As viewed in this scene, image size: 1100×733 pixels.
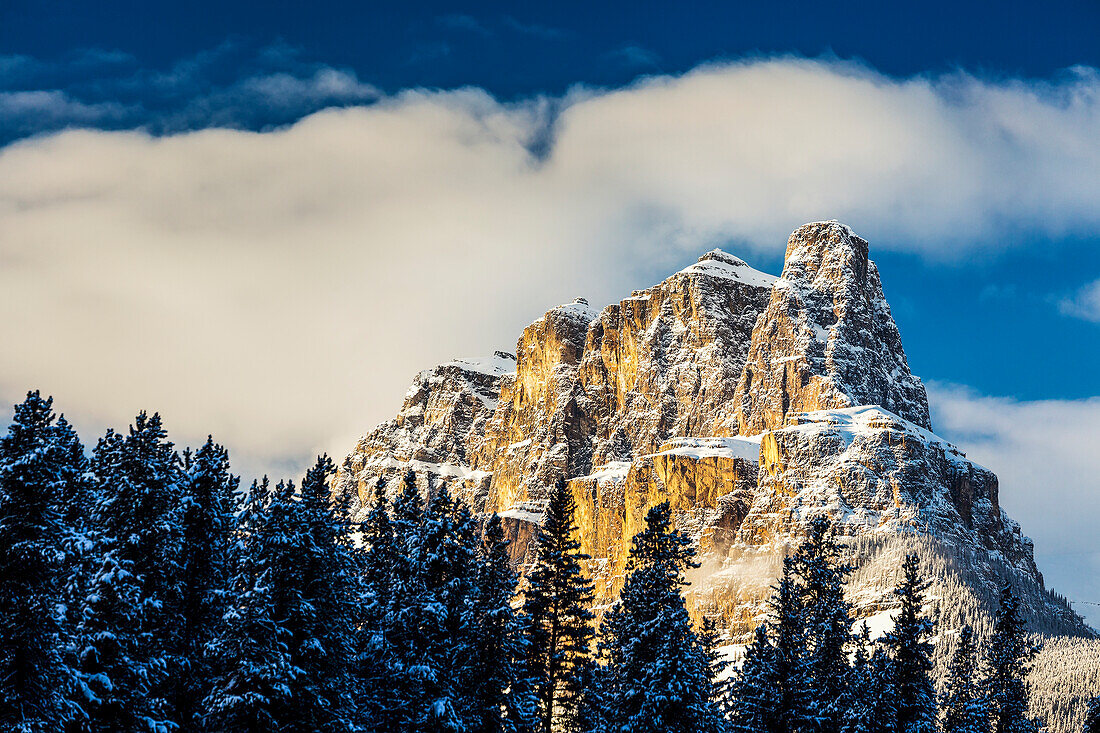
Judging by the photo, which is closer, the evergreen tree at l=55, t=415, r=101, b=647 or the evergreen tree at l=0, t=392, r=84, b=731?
the evergreen tree at l=0, t=392, r=84, b=731

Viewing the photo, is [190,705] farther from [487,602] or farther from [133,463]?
[487,602]

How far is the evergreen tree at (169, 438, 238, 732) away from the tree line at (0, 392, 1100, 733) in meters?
0.09

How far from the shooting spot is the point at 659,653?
52.1 m

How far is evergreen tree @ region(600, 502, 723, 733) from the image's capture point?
5172cm

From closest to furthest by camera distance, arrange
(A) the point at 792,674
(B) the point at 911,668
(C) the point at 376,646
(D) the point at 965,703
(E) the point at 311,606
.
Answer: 1. (E) the point at 311,606
2. (C) the point at 376,646
3. (A) the point at 792,674
4. (B) the point at 911,668
5. (D) the point at 965,703

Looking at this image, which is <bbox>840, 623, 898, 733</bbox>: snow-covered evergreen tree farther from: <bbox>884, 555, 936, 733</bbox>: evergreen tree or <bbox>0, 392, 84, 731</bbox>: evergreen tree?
<bbox>0, 392, 84, 731</bbox>: evergreen tree

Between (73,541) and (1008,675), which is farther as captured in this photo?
(1008,675)

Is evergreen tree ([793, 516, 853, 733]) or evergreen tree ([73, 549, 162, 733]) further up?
evergreen tree ([793, 516, 853, 733])

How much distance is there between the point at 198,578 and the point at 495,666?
538 inches

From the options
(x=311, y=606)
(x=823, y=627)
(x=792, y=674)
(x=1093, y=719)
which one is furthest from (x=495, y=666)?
(x=1093, y=719)

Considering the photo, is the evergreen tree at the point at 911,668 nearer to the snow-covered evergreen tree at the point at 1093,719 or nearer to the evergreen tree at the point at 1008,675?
the evergreen tree at the point at 1008,675

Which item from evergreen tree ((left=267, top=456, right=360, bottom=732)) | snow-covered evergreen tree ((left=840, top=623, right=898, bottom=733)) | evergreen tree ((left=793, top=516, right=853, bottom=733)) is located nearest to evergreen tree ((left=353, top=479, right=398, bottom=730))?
evergreen tree ((left=267, top=456, right=360, bottom=732))

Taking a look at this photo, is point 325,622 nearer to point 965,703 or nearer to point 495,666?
point 495,666

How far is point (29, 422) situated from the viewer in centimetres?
4175
